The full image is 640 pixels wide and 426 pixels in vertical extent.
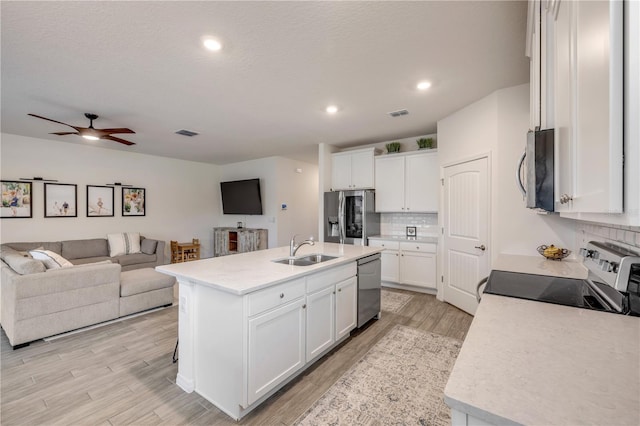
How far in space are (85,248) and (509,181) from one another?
22.1 ft

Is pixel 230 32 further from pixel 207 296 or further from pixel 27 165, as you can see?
pixel 27 165

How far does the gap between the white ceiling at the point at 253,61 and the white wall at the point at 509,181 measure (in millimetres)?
222

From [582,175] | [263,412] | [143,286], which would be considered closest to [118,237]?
[143,286]

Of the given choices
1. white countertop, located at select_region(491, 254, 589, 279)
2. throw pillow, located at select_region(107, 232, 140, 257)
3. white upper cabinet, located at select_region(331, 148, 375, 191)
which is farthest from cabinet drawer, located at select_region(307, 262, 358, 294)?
throw pillow, located at select_region(107, 232, 140, 257)

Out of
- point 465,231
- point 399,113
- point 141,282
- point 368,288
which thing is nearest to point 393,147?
point 399,113

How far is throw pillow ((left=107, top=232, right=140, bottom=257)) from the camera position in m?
5.31

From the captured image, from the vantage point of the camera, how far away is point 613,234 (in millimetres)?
1518

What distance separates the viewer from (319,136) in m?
4.83

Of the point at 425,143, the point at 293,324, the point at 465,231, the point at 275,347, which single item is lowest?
the point at 275,347

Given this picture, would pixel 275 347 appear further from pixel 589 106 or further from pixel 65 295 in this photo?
pixel 65 295

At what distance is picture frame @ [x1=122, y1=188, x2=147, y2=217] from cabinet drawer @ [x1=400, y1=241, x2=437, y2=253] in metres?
5.53

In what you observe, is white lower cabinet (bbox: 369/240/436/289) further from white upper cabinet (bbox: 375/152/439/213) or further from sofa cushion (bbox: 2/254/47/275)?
sofa cushion (bbox: 2/254/47/275)

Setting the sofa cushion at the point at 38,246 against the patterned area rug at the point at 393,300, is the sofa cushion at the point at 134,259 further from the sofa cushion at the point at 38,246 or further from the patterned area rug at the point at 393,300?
the patterned area rug at the point at 393,300

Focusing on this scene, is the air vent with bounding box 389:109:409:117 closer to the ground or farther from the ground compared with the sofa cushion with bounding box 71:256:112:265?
farther from the ground
